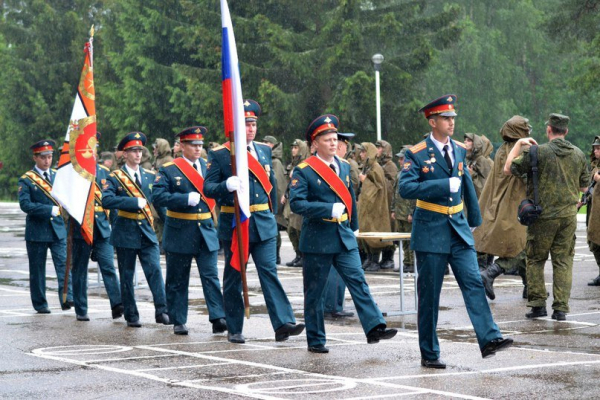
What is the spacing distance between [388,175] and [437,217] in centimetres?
1070

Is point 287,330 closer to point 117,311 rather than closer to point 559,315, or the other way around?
point 117,311

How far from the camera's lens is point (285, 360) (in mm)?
9344

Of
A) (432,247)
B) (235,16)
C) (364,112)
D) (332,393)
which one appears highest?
(235,16)

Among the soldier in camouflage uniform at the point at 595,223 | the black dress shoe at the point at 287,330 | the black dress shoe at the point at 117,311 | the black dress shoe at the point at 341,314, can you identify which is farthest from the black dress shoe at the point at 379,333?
the soldier in camouflage uniform at the point at 595,223

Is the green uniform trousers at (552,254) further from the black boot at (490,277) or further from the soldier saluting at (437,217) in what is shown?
the soldier saluting at (437,217)

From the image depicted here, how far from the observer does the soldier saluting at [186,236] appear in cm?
1127

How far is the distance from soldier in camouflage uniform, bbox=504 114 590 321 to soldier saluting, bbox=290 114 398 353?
281 centimetres

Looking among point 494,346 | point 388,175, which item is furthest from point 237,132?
point 388,175

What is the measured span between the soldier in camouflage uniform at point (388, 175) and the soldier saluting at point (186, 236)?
7.99 metres

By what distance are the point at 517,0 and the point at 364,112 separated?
74.5 feet

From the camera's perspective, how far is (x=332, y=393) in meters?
7.77

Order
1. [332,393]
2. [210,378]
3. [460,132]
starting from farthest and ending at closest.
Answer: [460,132]
[210,378]
[332,393]

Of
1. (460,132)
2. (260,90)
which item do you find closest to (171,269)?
(260,90)

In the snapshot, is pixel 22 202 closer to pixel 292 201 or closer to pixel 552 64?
pixel 292 201
